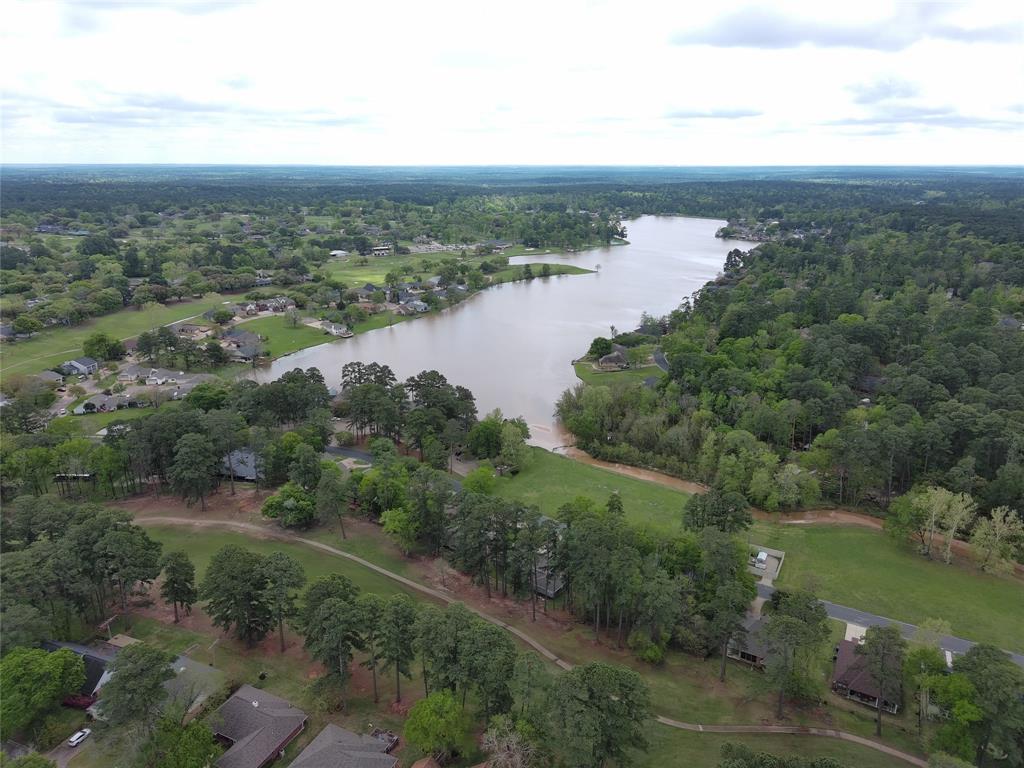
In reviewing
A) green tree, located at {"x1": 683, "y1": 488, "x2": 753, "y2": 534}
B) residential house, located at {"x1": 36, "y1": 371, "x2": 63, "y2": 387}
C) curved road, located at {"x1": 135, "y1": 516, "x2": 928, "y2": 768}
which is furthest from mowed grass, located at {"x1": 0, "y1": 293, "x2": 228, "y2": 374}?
green tree, located at {"x1": 683, "y1": 488, "x2": 753, "y2": 534}

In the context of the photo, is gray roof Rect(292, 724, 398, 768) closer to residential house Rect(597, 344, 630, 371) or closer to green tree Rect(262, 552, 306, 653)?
green tree Rect(262, 552, 306, 653)

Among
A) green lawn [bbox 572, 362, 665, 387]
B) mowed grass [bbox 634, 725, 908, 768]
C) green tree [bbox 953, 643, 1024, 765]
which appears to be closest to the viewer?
green tree [bbox 953, 643, 1024, 765]

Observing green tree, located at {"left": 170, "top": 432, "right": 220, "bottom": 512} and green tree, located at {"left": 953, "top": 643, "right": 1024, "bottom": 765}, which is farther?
green tree, located at {"left": 170, "top": 432, "right": 220, "bottom": 512}

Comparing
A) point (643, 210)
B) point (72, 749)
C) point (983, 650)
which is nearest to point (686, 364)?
point (983, 650)

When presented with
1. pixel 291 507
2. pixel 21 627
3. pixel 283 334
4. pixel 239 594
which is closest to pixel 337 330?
pixel 283 334

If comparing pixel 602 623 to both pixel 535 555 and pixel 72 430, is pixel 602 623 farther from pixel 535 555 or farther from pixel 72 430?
pixel 72 430

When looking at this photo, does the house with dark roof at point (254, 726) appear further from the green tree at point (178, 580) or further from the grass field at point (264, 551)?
the grass field at point (264, 551)
